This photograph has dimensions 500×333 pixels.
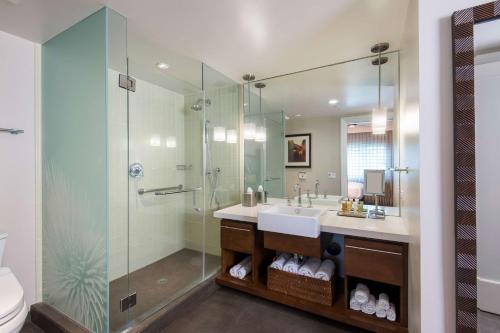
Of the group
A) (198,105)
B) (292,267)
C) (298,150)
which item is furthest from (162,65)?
(292,267)

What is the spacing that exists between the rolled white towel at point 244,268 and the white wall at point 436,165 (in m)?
1.56

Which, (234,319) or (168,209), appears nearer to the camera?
(234,319)

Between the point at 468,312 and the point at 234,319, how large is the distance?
1584 millimetres

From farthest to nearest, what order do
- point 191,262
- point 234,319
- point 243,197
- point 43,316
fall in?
point 243,197, point 191,262, point 234,319, point 43,316

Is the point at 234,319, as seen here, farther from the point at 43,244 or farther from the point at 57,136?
the point at 57,136

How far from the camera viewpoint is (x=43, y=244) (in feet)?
6.52

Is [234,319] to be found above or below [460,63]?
below

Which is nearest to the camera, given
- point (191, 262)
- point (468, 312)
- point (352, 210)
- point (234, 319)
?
point (468, 312)

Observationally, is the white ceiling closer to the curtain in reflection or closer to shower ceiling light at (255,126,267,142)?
the curtain in reflection

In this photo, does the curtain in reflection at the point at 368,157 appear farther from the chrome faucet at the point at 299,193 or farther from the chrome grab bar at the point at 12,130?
the chrome grab bar at the point at 12,130

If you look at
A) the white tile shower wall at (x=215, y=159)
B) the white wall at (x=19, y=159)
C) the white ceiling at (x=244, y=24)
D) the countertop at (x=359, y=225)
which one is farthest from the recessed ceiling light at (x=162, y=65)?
the countertop at (x=359, y=225)

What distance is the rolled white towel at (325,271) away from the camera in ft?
6.41

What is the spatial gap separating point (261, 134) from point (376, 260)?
1.83 meters

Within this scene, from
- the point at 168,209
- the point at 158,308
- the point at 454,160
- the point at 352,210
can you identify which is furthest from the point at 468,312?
the point at 168,209
